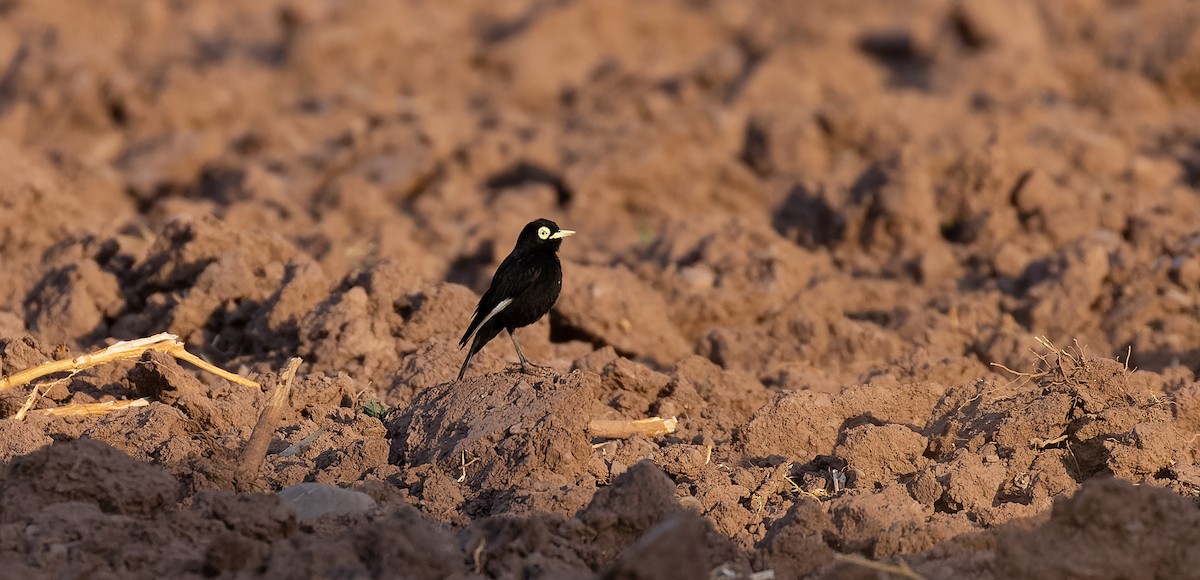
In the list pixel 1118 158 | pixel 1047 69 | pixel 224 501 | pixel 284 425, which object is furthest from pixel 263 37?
pixel 224 501

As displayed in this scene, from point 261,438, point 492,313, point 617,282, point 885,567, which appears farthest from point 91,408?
point 885,567

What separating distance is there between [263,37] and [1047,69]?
8273 millimetres

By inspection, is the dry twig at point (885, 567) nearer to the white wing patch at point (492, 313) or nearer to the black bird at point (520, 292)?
the black bird at point (520, 292)

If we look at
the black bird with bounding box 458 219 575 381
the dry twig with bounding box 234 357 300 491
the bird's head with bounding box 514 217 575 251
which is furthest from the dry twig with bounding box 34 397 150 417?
the bird's head with bounding box 514 217 575 251

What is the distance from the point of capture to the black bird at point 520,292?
247 inches

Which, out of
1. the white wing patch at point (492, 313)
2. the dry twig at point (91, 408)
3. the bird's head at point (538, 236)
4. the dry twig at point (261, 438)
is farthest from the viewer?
the bird's head at point (538, 236)

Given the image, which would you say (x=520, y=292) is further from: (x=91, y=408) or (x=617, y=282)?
(x=91, y=408)

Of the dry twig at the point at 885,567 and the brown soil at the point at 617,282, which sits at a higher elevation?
the dry twig at the point at 885,567

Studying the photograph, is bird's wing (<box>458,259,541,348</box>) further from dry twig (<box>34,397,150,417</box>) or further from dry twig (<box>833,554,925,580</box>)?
dry twig (<box>833,554,925,580</box>)

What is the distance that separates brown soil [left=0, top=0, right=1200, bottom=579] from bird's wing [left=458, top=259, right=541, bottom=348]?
0.98 ft

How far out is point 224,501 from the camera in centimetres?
451

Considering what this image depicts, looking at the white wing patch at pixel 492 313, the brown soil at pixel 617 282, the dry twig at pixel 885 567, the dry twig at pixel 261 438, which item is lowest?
the brown soil at pixel 617 282

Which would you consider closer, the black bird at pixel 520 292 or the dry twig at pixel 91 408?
the dry twig at pixel 91 408

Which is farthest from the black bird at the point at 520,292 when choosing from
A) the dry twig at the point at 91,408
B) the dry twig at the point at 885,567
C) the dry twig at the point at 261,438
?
the dry twig at the point at 885,567
